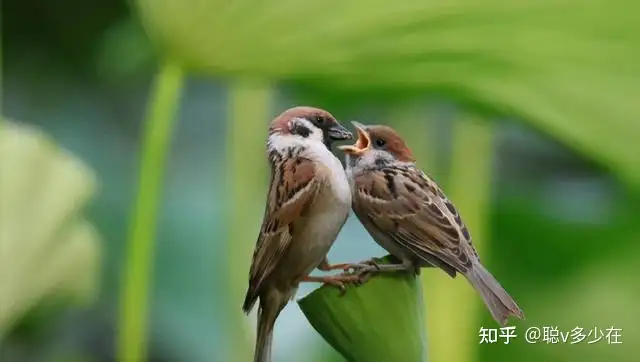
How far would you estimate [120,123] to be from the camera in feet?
3.42

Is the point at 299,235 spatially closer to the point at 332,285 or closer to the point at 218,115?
→ the point at 332,285

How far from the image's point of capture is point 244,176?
1.05 meters

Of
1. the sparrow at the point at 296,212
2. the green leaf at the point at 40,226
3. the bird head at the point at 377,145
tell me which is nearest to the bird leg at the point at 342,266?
the sparrow at the point at 296,212

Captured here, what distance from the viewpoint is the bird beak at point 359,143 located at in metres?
1.05


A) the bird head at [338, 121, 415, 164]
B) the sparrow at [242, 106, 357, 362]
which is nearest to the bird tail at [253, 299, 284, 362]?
the sparrow at [242, 106, 357, 362]

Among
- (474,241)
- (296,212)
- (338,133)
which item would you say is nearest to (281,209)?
(296,212)

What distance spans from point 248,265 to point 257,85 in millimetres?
227

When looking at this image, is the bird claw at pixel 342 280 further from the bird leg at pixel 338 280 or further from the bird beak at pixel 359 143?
the bird beak at pixel 359 143

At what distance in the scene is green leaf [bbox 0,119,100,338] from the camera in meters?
1.01

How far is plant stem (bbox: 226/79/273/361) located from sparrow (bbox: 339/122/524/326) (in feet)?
0.36

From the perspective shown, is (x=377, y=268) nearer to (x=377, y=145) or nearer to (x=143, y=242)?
(x=377, y=145)

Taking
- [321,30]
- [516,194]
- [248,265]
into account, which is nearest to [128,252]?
[248,265]

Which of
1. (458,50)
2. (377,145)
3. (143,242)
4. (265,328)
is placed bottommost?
(265,328)

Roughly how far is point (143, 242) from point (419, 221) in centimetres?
35
